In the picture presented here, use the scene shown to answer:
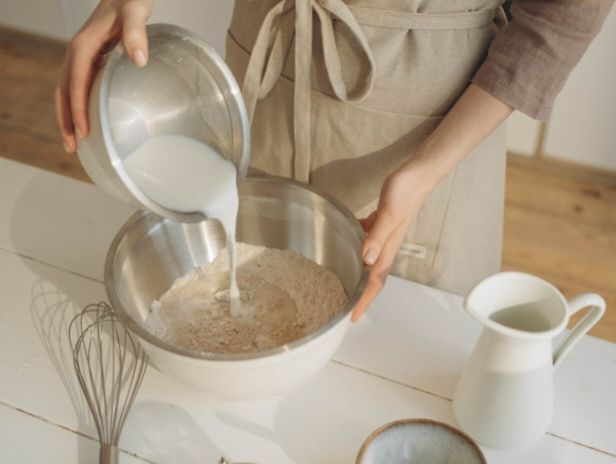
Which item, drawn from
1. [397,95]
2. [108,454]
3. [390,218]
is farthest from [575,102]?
[108,454]

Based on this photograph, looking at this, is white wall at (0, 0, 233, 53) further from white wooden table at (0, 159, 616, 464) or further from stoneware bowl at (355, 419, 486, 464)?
stoneware bowl at (355, 419, 486, 464)

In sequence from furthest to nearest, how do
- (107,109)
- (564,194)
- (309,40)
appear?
(564,194) < (309,40) < (107,109)

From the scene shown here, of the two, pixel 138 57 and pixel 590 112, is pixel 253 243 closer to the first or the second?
pixel 138 57

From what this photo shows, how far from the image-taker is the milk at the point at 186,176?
0.66 m

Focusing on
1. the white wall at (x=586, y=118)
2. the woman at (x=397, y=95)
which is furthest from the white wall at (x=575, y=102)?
the woman at (x=397, y=95)

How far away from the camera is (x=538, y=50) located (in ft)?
2.37

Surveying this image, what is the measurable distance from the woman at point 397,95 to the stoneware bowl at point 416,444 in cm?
12

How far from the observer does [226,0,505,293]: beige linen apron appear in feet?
2.55

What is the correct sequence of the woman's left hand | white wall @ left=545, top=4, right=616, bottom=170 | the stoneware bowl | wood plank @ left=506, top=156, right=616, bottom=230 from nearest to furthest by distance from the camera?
the stoneware bowl → the woman's left hand → white wall @ left=545, top=4, right=616, bottom=170 → wood plank @ left=506, top=156, right=616, bottom=230

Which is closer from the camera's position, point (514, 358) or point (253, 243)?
point (514, 358)

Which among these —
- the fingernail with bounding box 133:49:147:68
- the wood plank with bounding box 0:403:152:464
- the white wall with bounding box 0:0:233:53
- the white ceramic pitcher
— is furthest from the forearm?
the white wall with bounding box 0:0:233:53

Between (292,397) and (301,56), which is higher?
(301,56)

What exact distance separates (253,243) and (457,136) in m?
0.26

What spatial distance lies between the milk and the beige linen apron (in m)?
0.16
